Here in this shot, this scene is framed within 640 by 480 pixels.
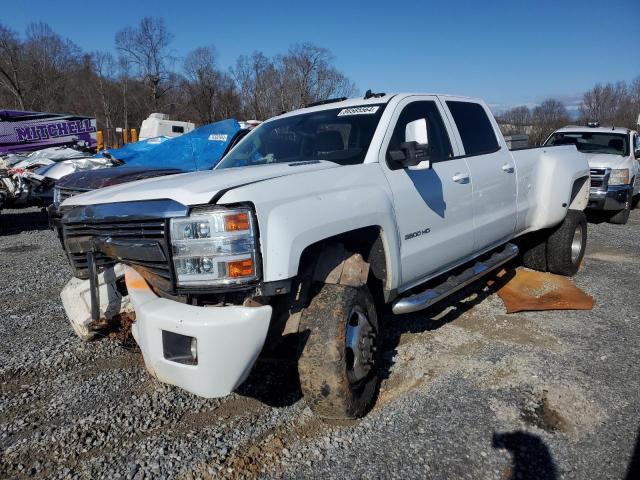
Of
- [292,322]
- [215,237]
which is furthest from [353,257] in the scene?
[215,237]

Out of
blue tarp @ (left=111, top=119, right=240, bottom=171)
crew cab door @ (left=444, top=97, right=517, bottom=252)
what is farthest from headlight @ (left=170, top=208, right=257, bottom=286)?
blue tarp @ (left=111, top=119, right=240, bottom=171)

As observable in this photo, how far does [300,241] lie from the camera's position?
257cm

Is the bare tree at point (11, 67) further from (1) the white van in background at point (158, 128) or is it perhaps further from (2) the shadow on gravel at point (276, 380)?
(2) the shadow on gravel at point (276, 380)

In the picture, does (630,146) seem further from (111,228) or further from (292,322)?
(111,228)

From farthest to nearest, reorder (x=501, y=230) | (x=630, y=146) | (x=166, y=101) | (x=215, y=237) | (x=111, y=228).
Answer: (x=166, y=101)
(x=630, y=146)
(x=501, y=230)
(x=111, y=228)
(x=215, y=237)

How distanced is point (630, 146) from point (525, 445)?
10124 mm

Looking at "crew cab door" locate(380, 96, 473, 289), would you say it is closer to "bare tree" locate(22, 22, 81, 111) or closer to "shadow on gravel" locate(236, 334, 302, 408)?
"shadow on gravel" locate(236, 334, 302, 408)

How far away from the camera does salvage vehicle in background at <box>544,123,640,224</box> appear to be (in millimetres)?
9859

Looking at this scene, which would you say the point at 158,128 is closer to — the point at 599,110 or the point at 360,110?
the point at 360,110

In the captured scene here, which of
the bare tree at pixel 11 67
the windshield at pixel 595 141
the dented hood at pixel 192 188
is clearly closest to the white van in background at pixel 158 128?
the windshield at pixel 595 141

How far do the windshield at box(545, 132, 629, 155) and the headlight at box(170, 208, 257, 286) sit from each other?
1034 centimetres

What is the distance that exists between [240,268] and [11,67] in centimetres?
4419

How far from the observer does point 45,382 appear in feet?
11.7

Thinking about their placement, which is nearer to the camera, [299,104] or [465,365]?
[465,365]
